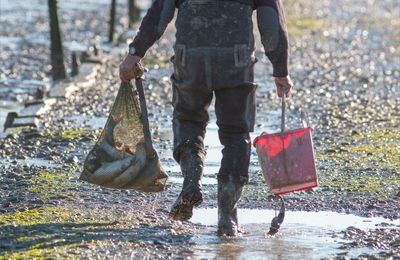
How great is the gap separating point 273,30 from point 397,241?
1516 mm

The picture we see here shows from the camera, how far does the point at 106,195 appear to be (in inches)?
339

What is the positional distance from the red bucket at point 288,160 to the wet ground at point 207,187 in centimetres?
31

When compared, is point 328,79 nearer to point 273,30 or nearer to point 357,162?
point 357,162

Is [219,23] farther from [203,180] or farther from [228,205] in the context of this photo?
[203,180]

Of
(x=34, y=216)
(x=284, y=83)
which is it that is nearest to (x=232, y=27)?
(x=284, y=83)

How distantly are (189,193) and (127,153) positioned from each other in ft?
2.21

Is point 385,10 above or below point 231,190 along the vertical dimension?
above

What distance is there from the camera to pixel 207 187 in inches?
359

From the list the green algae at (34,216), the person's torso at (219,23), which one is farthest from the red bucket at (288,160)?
the green algae at (34,216)

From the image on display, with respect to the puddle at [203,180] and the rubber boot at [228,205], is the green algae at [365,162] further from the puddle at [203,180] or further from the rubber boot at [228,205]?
the rubber boot at [228,205]

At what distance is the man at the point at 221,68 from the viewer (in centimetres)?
747

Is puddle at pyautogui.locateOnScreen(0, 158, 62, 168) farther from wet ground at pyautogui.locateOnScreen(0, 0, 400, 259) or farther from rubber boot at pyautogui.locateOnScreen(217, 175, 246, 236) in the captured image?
rubber boot at pyautogui.locateOnScreen(217, 175, 246, 236)

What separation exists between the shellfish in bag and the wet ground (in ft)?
0.76

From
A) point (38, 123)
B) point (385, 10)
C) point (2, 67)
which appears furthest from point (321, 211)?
point (385, 10)
